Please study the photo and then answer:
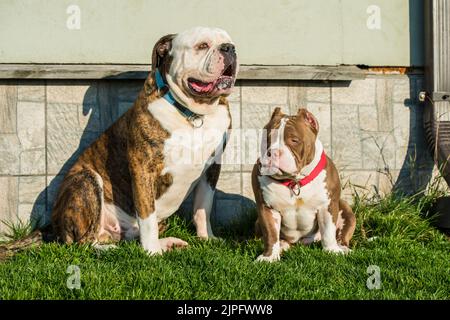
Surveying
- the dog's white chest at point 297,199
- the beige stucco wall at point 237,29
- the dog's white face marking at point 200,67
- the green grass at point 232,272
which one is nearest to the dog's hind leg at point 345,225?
the green grass at point 232,272

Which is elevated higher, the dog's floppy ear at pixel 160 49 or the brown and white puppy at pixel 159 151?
the dog's floppy ear at pixel 160 49

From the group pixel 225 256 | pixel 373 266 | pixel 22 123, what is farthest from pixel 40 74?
pixel 373 266

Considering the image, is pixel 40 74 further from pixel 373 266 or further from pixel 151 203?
pixel 373 266

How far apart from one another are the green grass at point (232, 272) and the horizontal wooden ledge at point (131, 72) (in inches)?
63.7

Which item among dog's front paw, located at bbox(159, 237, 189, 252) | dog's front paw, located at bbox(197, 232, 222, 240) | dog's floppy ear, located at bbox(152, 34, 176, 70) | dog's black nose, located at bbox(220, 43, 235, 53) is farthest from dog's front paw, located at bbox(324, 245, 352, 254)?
dog's floppy ear, located at bbox(152, 34, 176, 70)

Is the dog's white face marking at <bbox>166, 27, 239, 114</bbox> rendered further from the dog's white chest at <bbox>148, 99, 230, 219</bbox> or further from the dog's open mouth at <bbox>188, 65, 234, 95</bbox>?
the dog's white chest at <bbox>148, 99, 230, 219</bbox>

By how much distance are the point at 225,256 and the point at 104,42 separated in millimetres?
2609

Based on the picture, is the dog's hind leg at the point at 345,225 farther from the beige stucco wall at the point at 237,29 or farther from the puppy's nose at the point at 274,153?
the beige stucco wall at the point at 237,29

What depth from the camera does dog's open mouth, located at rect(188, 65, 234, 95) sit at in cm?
498

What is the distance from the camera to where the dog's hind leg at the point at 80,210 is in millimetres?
5148

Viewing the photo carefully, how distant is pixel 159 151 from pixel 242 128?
4.91 feet

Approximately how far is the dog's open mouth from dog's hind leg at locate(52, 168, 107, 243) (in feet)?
3.66

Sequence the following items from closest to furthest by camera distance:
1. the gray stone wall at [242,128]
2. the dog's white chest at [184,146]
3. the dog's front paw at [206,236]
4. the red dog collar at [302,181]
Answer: the red dog collar at [302,181], the dog's white chest at [184,146], the dog's front paw at [206,236], the gray stone wall at [242,128]

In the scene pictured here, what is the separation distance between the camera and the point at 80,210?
16.9 ft
